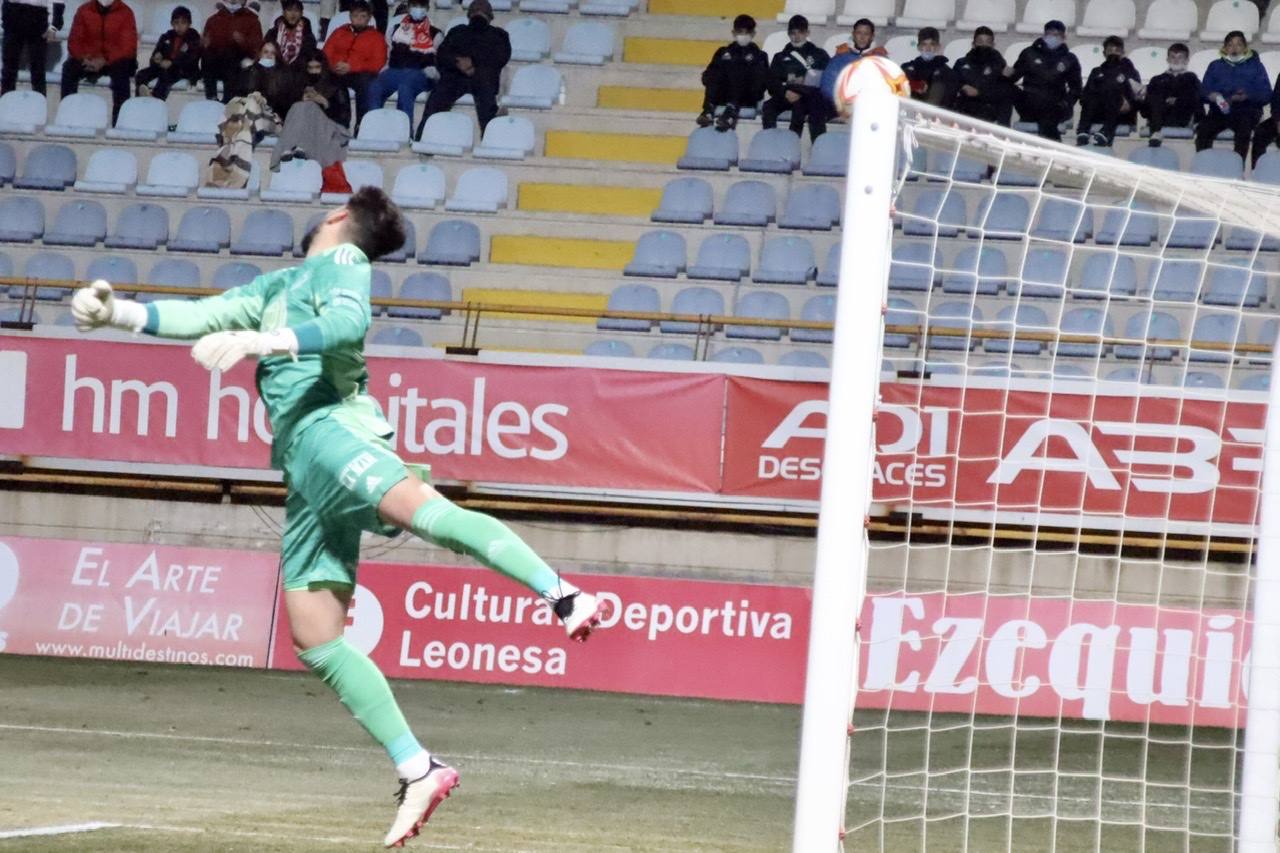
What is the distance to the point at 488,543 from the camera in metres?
4.46

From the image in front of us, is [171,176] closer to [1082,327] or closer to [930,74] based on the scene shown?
[930,74]

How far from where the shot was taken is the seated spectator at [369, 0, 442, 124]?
1525 cm

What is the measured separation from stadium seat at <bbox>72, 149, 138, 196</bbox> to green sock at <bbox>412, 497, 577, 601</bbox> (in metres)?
11.5

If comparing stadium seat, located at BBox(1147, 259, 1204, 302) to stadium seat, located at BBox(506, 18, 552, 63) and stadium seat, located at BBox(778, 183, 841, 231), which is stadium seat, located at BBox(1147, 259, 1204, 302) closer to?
stadium seat, located at BBox(778, 183, 841, 231)

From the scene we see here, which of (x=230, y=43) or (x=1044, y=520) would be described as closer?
(x=1044, y=520)

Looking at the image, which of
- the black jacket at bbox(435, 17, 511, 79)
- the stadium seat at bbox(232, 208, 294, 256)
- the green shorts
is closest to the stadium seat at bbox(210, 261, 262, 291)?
the stadium seat at bbox(232, 208, 294, 256)

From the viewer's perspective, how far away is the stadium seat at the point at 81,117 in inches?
611

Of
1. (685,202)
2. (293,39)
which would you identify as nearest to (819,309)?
(685,202)

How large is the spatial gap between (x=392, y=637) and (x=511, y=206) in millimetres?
4973

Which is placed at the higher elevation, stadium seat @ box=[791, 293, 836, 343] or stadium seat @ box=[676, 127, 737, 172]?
stadium seat @ box=[676, 127, 737, 172]

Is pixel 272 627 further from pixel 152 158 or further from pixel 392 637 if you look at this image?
pixel 152 158

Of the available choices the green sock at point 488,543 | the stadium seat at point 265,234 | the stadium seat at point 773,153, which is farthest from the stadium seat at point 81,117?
the green sock at point 488,543

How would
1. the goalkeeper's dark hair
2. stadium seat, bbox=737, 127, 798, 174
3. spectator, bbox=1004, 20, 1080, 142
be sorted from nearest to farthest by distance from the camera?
the goalkeeper's dark hair < spectator, bbox=1004, 20, 1080, 142 < stadium seat, bbox=737, 127, 798, 174

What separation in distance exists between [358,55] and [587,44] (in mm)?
2128
